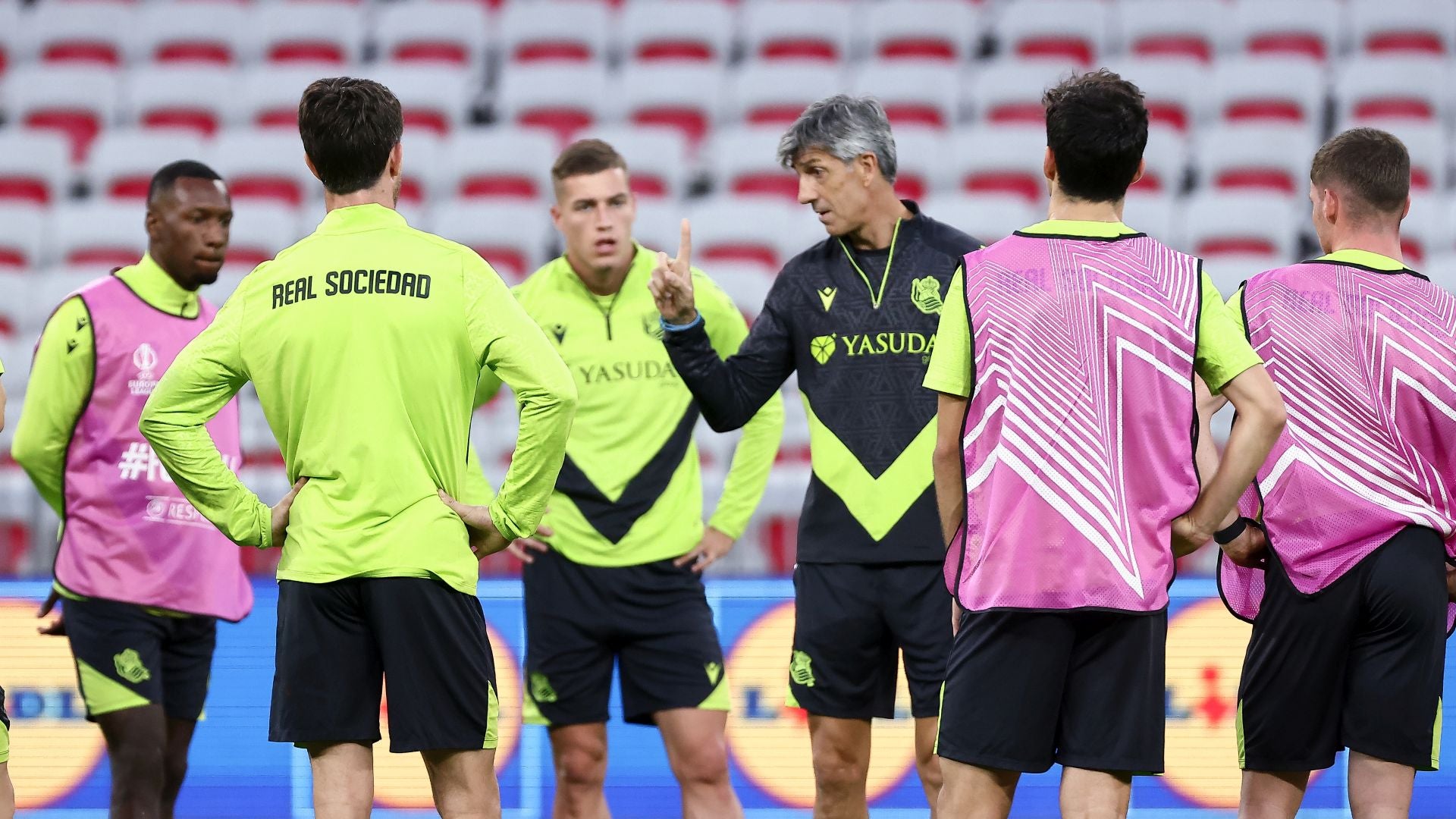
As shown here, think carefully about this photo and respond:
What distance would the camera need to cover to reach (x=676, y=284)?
4715 millimetres

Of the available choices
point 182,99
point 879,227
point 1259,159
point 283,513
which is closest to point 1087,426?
point 879,227

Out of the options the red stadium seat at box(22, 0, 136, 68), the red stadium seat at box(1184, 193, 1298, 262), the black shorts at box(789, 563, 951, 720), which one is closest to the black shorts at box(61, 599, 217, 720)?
the black shorts at box(789, 563, 951, 720)

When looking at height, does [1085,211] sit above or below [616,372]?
above

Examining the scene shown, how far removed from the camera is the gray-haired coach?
5055 millimetres

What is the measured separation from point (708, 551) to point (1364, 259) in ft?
8.15

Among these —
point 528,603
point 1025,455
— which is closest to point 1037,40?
point 528,603

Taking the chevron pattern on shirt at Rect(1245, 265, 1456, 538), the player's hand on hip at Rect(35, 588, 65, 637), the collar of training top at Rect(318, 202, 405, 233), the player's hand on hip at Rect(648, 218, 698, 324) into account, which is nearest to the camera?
the collar of training top at Rect(318, 202, 405, 233)

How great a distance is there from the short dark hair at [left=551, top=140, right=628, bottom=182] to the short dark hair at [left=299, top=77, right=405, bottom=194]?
188 cm

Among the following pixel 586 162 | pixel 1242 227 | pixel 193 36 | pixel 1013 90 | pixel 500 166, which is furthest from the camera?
pixel 193 36

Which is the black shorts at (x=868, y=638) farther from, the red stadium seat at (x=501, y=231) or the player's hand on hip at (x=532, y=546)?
the red stadium seat at (x=501, y=231)

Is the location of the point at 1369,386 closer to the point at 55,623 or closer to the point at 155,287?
the point at 155,287

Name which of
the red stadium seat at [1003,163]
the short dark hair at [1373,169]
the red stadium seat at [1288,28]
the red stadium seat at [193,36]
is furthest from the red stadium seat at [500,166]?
the short dark hair at [1373,169]

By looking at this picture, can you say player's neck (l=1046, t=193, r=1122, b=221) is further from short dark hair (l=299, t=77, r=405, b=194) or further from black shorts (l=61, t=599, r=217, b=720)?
black shorts (l=61, t=599, r=217, b=720)

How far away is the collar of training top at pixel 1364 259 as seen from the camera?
4566 millimetres
